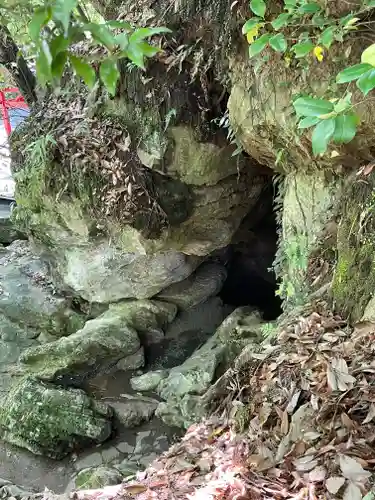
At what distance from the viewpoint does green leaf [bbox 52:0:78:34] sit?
1025mm

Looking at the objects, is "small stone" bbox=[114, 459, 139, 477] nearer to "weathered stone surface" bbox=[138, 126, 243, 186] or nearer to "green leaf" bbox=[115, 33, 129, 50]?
"weathered stone surface" bbox=[138, 126, 243, 186]

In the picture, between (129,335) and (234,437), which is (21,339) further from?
(234,437)

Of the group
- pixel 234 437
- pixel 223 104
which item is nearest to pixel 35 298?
pixel 223 104

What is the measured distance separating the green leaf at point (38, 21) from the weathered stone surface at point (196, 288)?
687 cm

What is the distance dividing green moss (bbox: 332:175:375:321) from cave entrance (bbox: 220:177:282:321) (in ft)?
13.2

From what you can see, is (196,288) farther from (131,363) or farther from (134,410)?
(134,410)

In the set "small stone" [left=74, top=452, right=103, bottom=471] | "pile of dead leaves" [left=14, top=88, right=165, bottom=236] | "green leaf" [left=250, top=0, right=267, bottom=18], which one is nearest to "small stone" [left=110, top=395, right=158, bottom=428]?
"small stone" [left=74, top=452, right=103, bottom=471]

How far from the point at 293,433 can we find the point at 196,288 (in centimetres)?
548

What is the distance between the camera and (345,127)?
5.19ft

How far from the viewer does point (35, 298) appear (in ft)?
27.1

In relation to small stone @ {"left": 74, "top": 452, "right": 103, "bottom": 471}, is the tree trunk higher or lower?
higher

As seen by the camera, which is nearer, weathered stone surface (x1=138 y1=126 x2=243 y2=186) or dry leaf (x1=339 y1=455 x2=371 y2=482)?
dry leaf (x1=339 y1=455 x2=371 y2=482)

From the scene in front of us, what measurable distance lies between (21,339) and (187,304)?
2724mm

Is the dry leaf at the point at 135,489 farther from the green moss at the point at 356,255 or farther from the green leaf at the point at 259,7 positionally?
the green leaf at the point at 259,7
